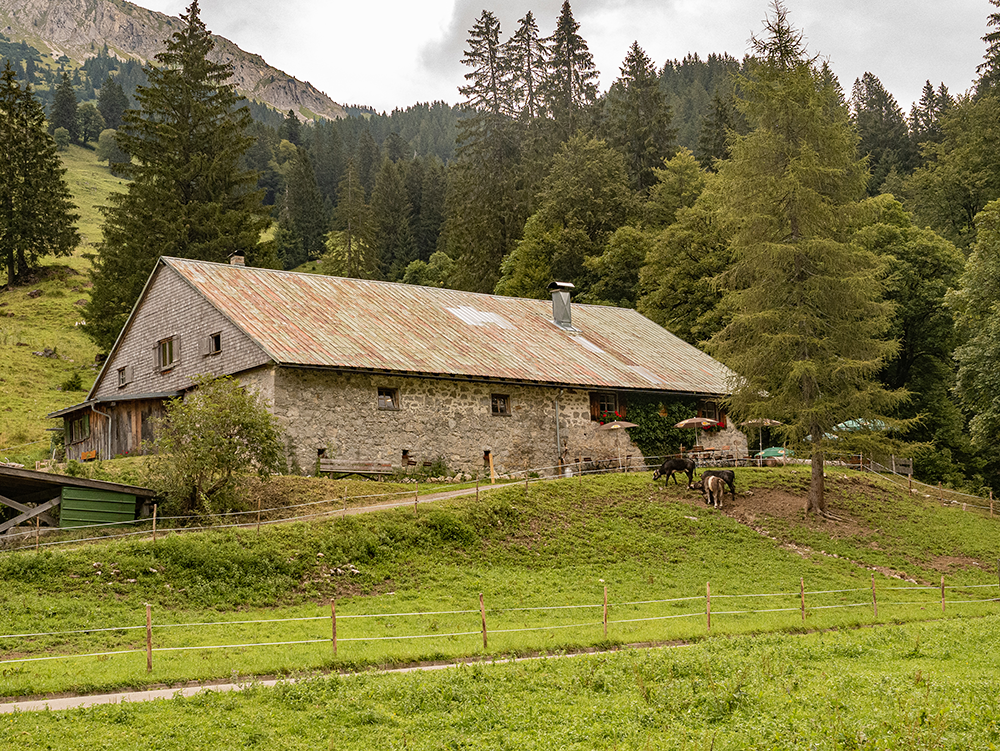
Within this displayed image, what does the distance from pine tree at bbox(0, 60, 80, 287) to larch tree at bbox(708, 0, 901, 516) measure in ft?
168

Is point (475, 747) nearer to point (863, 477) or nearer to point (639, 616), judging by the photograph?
point (639, 616)

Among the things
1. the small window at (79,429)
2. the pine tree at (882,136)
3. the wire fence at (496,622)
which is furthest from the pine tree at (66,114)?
the wire fence at (496,622)

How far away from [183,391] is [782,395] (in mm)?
21262

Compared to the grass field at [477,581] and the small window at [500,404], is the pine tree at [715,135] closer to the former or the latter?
the small window at [500,404]

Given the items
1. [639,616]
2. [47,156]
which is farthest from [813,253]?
[47,156]

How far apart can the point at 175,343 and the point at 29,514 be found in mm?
13987

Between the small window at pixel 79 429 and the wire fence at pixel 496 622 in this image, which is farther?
the small window at pixel 79 429

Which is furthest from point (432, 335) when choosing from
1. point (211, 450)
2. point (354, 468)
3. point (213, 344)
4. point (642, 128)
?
point (642, 128)

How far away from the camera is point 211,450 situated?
2459 centimetres

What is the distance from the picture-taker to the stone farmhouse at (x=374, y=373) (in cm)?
3125

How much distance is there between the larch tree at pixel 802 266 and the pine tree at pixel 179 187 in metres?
29.6

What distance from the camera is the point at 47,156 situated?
67438 millimetres

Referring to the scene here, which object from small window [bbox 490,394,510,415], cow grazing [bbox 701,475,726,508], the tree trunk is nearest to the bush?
small window [bbox 490,394,510,415]

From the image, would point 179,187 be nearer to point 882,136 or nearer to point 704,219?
point 704,219
